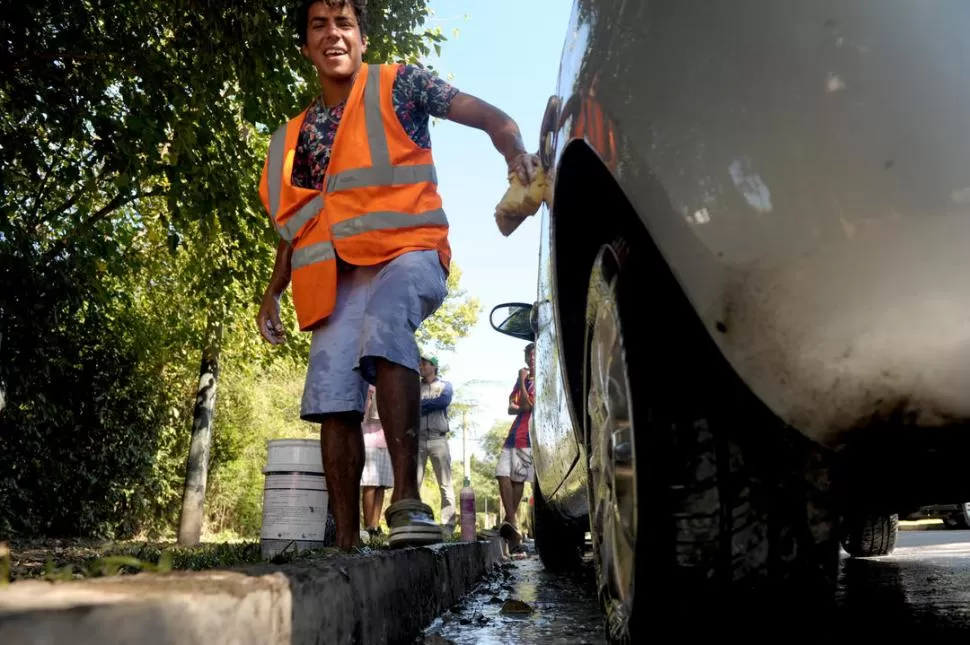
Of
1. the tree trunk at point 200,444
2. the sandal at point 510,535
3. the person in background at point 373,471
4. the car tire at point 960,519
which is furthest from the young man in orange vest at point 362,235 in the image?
the car tire at point 960,519

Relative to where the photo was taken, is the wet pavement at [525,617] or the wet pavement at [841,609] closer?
the wet pavement at [841,609]

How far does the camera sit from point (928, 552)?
5914 millimetres

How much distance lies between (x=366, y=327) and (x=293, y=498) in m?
0.96

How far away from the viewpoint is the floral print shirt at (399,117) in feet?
10.6

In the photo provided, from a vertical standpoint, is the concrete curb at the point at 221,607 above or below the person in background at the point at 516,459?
below

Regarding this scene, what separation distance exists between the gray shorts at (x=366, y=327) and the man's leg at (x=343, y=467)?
0.24 feet

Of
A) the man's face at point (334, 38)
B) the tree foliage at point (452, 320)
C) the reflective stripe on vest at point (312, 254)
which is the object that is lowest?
the reflective stripe on vest at point (312, 254)

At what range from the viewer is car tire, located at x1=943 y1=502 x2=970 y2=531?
1087cm

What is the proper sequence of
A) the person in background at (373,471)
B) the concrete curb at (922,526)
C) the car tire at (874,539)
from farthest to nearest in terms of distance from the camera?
1. the concrete curb at (922,526)
2. the person in background at (373,471)
3. the car tire at (874,539)

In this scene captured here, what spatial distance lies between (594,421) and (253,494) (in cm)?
1675

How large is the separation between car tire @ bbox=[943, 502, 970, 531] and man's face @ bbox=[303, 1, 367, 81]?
10397 mm

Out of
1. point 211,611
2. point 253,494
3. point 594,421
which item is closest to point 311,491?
point 594,421

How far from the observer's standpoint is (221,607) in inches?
48.3

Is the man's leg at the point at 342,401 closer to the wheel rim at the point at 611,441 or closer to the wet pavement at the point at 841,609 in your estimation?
the wet pavement at the point at 841,609
